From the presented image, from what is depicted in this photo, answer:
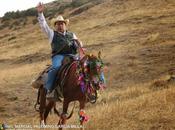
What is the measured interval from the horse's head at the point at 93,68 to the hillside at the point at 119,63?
38.7 inches

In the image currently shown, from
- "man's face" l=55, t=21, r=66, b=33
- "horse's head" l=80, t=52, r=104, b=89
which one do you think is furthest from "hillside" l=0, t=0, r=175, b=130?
"man's face" l=55, t=21, r=66, b=33

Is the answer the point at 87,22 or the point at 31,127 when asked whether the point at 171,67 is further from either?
the point at 87,22

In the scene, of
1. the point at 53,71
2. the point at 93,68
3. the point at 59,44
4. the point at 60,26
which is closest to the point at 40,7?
the point at 60,26

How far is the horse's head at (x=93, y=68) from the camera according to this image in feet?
34.6

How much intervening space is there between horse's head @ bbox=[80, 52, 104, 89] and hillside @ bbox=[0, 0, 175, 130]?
98 cm

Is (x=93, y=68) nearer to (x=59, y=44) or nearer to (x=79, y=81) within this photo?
(x=79, y=81)

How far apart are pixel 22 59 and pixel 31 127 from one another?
23.9 metres

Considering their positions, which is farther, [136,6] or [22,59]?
[136,6]

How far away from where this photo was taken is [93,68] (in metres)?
10.6

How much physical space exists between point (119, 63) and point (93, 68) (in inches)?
600

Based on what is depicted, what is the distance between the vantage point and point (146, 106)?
11.7m

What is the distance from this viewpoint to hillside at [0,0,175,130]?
37.0 feet

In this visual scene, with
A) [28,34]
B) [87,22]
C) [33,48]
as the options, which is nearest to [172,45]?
[33,48]

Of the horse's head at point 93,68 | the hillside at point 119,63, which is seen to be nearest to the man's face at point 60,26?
the horse's head at point 93,68
